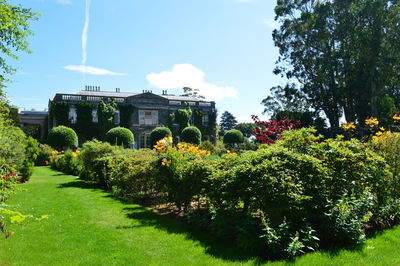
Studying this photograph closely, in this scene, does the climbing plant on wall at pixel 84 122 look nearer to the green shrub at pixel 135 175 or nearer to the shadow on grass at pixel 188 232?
the green shrub at pixel 135 175

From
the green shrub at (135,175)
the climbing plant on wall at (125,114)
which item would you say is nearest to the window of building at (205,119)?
the climbing plant on wall at (125,114)

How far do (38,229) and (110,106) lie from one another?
28.4m

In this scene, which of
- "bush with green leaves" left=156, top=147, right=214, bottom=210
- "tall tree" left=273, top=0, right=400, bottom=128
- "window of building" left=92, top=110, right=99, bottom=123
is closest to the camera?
"bush with green leaves" left=156, top=147, right=214, bottom=210

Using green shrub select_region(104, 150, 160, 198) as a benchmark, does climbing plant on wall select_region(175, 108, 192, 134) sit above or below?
above

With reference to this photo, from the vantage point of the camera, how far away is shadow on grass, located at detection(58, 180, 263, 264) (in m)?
4.25

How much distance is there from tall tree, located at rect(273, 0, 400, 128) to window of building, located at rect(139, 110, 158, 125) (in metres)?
16.1

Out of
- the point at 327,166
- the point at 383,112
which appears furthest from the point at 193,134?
the point at 327,166

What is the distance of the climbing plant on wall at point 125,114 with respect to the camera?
1359 inches

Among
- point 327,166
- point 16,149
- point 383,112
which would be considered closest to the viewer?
point 327,166

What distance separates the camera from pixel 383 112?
2442 centimetres

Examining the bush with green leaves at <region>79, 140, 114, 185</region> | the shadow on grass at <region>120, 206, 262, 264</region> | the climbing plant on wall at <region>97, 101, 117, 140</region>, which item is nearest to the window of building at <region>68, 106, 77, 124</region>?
the climbing plant on wall at <region>97, 101, 117, 140</region>

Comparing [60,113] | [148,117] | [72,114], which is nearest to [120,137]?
[72,114]

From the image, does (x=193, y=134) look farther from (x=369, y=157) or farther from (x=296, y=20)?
(x=369, y=157)

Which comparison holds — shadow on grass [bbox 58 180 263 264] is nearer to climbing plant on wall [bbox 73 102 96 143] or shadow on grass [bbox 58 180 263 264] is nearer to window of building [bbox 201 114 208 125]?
climbing plant on wall [bbox 73 102 96 143]
